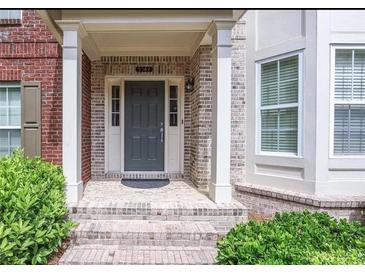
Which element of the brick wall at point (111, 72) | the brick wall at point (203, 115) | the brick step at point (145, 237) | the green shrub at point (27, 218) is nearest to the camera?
the green shrub at point (27, 218)

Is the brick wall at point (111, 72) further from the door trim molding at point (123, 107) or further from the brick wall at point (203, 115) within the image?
the brick wall at point (203, 115)

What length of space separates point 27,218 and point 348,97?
4520 millimetres

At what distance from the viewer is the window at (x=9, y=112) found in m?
6.12

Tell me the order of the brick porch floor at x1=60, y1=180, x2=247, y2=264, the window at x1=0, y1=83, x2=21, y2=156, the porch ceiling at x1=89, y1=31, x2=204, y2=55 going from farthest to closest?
1. the window at x1=0, y1=83, x2=21, y2=156
2. the porch ceiling at x1=89, y1=31, x2=204, y2=55
3. the brick porch floor at x1=60, y1=180, x2=247, y2=264

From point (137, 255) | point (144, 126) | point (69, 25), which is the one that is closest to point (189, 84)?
point (144, 126)

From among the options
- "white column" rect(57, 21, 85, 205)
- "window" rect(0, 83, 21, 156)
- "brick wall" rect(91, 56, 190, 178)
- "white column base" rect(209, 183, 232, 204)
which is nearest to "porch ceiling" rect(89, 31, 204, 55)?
"brick wall" rect(91, 56, 190, 178)

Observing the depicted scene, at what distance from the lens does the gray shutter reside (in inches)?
237

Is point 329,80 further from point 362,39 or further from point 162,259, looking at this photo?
point 162,259

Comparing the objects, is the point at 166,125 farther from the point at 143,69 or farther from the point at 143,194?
the point at 143,194

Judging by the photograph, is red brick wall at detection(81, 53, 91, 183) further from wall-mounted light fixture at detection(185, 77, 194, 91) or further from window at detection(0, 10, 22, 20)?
wall-mounted light fixture at detection(185, 77, 194, 91)

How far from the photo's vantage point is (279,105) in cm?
535

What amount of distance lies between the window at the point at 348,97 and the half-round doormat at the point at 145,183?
10.5 ft

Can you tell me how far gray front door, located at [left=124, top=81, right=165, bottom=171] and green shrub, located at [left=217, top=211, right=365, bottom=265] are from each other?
4.31 m

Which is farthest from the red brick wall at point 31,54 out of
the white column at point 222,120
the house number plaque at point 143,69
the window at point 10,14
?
the white column at point 222,120
